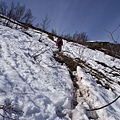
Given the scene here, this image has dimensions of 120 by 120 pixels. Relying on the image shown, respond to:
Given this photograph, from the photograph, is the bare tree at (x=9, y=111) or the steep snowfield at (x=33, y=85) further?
the steep snowfield at (x=33, y=85)

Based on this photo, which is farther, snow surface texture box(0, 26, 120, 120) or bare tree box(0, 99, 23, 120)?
snow surface texture box(0, 26, 120, 120)

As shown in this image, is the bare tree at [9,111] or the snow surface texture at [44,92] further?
the snow surface texture at [44,92]

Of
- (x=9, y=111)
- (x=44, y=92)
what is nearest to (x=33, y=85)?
(x=44, y=92)

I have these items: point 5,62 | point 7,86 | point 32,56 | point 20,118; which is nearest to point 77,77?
point 32,56

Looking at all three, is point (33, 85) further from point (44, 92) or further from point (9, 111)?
point (9, 111)

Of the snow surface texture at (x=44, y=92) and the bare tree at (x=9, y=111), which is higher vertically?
the snow surface texture at (x=44, y=92)

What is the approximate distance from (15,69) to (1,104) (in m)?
1.94

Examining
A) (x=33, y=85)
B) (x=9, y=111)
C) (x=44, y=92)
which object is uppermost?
(x=33, y=85)

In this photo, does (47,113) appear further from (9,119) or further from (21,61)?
(21,61)

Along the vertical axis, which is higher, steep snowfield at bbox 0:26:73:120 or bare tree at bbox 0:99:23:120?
steep snowfield at bbox 0:26:73:120

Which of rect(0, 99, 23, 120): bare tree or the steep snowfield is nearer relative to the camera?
rect(0, 99, 23, 120): bare tree

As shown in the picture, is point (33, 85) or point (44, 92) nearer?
point (44, 92)

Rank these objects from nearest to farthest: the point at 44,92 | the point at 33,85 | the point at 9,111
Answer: the point at 9,111, the point at 44,92, the point at 33,85

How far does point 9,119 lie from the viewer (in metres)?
2.92
